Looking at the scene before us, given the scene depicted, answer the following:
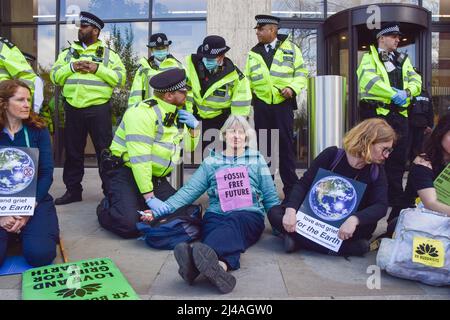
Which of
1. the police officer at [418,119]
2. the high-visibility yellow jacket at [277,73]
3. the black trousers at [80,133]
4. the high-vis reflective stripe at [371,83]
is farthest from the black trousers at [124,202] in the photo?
the police officer at [418,119]

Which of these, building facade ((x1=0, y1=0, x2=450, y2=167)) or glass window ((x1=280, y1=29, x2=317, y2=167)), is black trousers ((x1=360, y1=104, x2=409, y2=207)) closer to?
building facade ((x1=0, y1=0, x2=450, y2=167))

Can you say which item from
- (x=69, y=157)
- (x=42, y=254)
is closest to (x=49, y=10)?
(x=69, y=157)

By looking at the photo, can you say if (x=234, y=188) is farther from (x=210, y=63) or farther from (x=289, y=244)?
(x=210, y=63)

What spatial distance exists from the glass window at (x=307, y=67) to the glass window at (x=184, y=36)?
141 centimetres

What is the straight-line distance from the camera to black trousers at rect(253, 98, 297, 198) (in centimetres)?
501

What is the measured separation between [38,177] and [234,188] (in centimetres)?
143

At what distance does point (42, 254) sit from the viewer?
9.86ft

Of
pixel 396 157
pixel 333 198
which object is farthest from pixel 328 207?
pixel 396 157

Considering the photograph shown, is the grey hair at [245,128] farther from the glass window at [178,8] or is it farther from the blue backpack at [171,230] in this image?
the glass window at [178,8]

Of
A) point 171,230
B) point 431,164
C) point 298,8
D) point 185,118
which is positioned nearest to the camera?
point 431,164

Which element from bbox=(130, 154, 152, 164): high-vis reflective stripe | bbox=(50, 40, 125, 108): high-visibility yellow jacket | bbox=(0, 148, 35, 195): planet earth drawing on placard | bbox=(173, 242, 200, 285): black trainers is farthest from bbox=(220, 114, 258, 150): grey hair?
bbox=(50, 40, 125, 108): high-visibility yellow jacket

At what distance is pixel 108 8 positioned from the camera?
323 inches

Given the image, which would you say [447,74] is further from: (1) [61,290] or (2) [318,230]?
(1) [61,290]

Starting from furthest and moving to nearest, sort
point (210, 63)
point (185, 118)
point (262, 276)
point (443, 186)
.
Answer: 1. point (210, 63)
2. point (185, 118)
3. point (443, 186)
4. point (262, 276)
